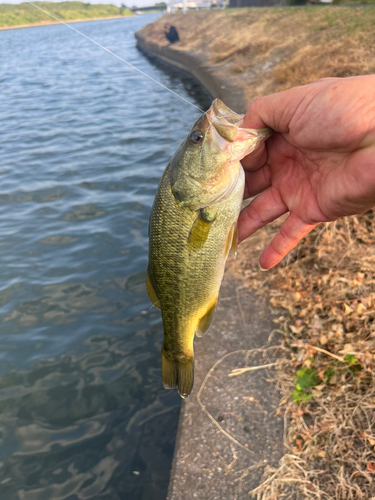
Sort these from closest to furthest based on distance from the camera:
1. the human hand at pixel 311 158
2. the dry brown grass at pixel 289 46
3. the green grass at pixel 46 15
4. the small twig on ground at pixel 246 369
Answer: the human hand at pixel 311 158, the small twig on ground at pixel 246 369, the dry brown grass at pixel 289 46, the green grass at pixel 46 15

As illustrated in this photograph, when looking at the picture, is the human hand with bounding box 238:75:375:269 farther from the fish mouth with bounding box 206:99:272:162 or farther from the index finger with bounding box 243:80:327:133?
the fish mouth with bounding box 206:99:272:162

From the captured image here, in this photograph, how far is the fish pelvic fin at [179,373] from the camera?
272 centimetres

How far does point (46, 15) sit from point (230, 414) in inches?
3616

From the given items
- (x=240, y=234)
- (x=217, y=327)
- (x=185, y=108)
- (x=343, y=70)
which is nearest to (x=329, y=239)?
(x=217, y=327)

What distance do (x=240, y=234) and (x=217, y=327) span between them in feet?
5.76

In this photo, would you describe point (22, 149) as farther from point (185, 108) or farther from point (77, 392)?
point (77, 392)

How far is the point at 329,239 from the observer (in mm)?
4602

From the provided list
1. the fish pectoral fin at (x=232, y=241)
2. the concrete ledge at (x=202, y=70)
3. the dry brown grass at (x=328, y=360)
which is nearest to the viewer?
the fish pectoral fin at (x=232, y=241)

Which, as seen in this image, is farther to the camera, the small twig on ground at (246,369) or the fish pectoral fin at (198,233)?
the small twig on ground at (246,369)

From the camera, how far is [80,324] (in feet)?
18.5

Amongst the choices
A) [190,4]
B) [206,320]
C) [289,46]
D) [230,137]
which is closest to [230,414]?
[206,320]

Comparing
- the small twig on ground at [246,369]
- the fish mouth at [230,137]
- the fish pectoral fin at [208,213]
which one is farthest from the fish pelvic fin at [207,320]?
the small twig on ground at [246,369]

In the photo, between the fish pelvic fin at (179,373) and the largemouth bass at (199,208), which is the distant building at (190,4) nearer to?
the largemouth bass at (199,208)

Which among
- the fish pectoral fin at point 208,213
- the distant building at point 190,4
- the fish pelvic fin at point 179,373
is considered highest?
the distant building at point 190,4
